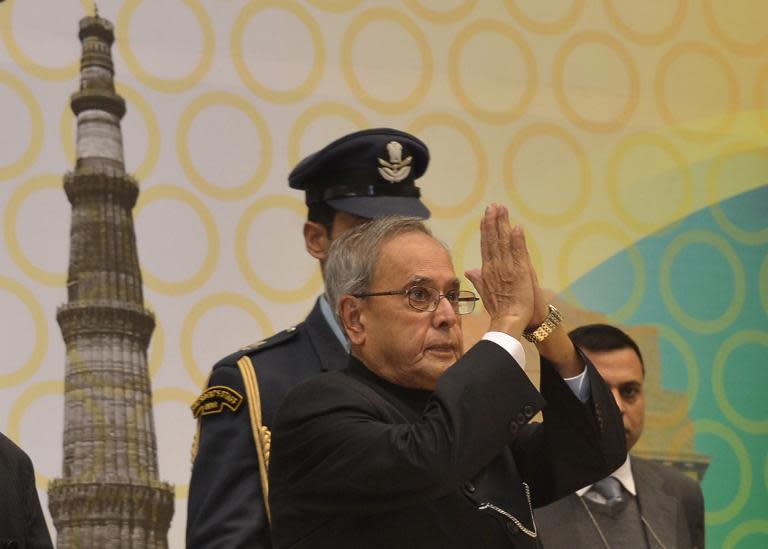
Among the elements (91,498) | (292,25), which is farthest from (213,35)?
(91,498)

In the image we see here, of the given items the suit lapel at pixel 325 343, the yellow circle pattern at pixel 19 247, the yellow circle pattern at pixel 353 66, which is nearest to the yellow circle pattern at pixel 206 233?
the yellow circle pattern at pixel 19 247

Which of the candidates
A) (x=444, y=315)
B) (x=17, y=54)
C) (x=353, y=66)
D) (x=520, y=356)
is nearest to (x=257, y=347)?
(x=444, y=315)

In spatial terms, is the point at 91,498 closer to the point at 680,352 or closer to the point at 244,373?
the point at 244,373

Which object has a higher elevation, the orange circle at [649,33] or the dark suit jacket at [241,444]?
the orange circle at [649,33]

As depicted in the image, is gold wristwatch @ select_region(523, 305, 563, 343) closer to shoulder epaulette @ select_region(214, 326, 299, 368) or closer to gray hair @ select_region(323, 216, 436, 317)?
gray hair @ select_region(323, 216, 436, 317)

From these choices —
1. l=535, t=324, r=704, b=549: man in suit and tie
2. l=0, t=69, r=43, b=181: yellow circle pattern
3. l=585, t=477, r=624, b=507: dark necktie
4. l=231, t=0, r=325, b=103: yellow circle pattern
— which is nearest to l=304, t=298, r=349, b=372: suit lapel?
l=535, t=324, r=704, b=549: man in suit and tie

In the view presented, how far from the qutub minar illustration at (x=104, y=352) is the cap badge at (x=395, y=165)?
2.92 feet

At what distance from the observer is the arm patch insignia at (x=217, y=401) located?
2.11 metres

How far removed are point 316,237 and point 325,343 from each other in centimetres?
24

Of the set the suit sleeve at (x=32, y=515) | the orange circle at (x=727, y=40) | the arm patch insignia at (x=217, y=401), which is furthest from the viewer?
the orange circle at (x=727, y=40)

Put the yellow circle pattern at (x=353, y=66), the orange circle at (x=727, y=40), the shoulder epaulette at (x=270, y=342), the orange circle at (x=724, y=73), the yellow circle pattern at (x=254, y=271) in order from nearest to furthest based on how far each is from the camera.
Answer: the shoulder epaulette at (x=270, y=342) < the yellow circle pattern at (x=254, y=271) < the yellow circle pattern at (x=353, y=66) < the orange circle at (x=724, y=73) < the orange circle at (x=727, y=40)

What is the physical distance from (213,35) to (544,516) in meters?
1.46

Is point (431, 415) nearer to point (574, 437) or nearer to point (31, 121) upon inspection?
point (574, 437)

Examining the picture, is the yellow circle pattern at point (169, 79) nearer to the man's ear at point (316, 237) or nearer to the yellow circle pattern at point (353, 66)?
the yellow circle pattern at point (353, 66)
